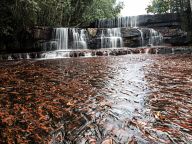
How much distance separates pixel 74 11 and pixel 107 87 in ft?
56.9

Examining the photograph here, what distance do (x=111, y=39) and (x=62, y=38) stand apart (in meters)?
3.29

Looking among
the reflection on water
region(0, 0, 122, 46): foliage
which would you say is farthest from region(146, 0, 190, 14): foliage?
the reflection on water

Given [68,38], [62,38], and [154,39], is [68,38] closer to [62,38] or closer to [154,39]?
[62,38]

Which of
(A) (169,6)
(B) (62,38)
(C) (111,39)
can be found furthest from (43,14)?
(A) (169,6)

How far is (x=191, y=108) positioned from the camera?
8.38 ft

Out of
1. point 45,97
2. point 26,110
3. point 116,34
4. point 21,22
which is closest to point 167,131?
point 26,110

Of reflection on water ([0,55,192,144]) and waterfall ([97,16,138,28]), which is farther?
waterfall ([97,16,138,28])

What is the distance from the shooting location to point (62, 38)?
15.4 metres

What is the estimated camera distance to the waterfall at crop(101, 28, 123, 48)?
15742mm

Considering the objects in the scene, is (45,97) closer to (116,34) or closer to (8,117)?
(8,117)

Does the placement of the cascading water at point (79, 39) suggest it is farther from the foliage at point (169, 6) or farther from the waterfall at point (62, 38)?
the foliage at point (169, 6)

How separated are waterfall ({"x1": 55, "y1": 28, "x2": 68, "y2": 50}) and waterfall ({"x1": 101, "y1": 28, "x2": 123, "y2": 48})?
2457 millimetres

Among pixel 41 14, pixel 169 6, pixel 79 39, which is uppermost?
pixel 169 6

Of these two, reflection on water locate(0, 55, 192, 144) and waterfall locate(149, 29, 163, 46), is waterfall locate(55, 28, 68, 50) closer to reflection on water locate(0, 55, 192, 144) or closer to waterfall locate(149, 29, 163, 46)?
waterfall locate(149, 29, 163, 46)
